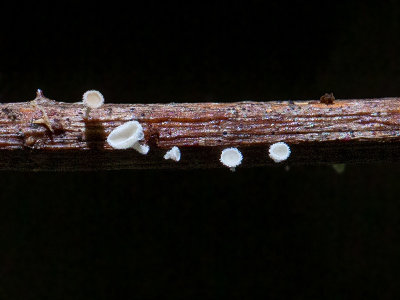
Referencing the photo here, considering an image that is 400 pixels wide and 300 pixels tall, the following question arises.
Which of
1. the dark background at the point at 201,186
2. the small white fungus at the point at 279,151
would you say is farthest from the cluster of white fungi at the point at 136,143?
the dark background at the point at 201,186

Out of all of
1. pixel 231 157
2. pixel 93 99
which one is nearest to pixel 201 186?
pixel 231 157

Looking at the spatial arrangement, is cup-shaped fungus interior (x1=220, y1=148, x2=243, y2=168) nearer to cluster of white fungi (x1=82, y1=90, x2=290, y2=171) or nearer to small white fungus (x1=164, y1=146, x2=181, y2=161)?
cluster of white fungi (x1=82, y1=90, x2=290, y2=171)

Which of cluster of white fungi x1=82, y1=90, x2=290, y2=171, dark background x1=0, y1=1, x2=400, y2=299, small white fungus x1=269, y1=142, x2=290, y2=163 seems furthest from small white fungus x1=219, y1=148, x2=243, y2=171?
dark background x1=0, y1=1, x2=400, y2=299

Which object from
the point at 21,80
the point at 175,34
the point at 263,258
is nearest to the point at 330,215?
the point at 263,258

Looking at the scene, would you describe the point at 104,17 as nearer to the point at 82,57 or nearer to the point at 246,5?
the point at 82,57

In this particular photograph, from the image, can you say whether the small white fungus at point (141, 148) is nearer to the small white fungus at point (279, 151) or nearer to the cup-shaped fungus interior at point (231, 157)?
the cup-shaped fungus interior at point (231, 157)

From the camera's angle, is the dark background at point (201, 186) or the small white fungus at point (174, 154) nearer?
the small white fungus at point (174, 154)
